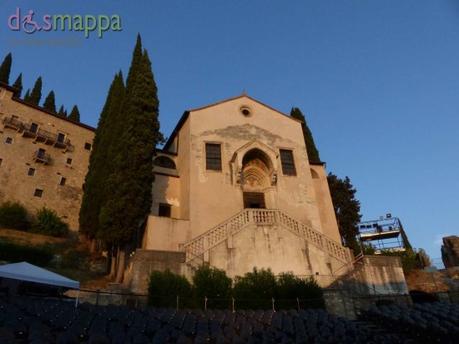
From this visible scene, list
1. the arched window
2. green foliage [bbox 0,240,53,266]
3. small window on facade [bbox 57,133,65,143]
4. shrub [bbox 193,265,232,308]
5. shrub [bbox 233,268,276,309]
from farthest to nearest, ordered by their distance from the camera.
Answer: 1. small window on facade [bbox 57,133,65,143]
2. the arched window
3. green foliage [bbox 0,240,53,266]
4. shrub [bbox 233,268,276,309]
5. shrub [bbox 193,265,232,308]

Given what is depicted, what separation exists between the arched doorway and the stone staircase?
183 inches

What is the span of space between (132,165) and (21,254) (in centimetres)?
973

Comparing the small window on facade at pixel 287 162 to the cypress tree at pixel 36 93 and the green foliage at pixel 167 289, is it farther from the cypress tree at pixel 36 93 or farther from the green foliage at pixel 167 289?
the cypress tree at pixel 36 93

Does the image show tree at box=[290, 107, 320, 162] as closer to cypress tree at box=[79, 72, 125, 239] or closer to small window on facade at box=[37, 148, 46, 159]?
cypress tree at box=[79, 72, 125, 239]

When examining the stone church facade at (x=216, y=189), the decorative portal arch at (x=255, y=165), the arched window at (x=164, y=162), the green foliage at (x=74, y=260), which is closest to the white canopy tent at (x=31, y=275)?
the stone church facade at (x=216, y=189)

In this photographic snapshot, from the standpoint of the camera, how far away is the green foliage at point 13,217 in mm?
27797

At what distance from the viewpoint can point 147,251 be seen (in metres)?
15.1

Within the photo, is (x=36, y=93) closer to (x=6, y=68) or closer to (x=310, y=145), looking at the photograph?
(x=6, y=68)

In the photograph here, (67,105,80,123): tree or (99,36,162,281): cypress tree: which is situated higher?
(67,105,80,123): tree

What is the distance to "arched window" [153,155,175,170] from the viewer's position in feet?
80.8

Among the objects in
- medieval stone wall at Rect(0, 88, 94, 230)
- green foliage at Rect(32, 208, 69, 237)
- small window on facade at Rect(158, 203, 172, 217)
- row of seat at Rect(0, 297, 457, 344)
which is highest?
medieval stone wall at Rect(0, 88, 94, 230)

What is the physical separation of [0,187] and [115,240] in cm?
1909

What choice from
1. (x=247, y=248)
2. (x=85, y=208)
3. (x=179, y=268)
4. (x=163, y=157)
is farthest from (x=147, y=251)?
(x=85, y=208)

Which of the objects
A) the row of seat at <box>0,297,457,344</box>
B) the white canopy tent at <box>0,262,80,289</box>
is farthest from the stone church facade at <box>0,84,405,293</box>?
the row of seat at <box>0,297,457,344</box>
